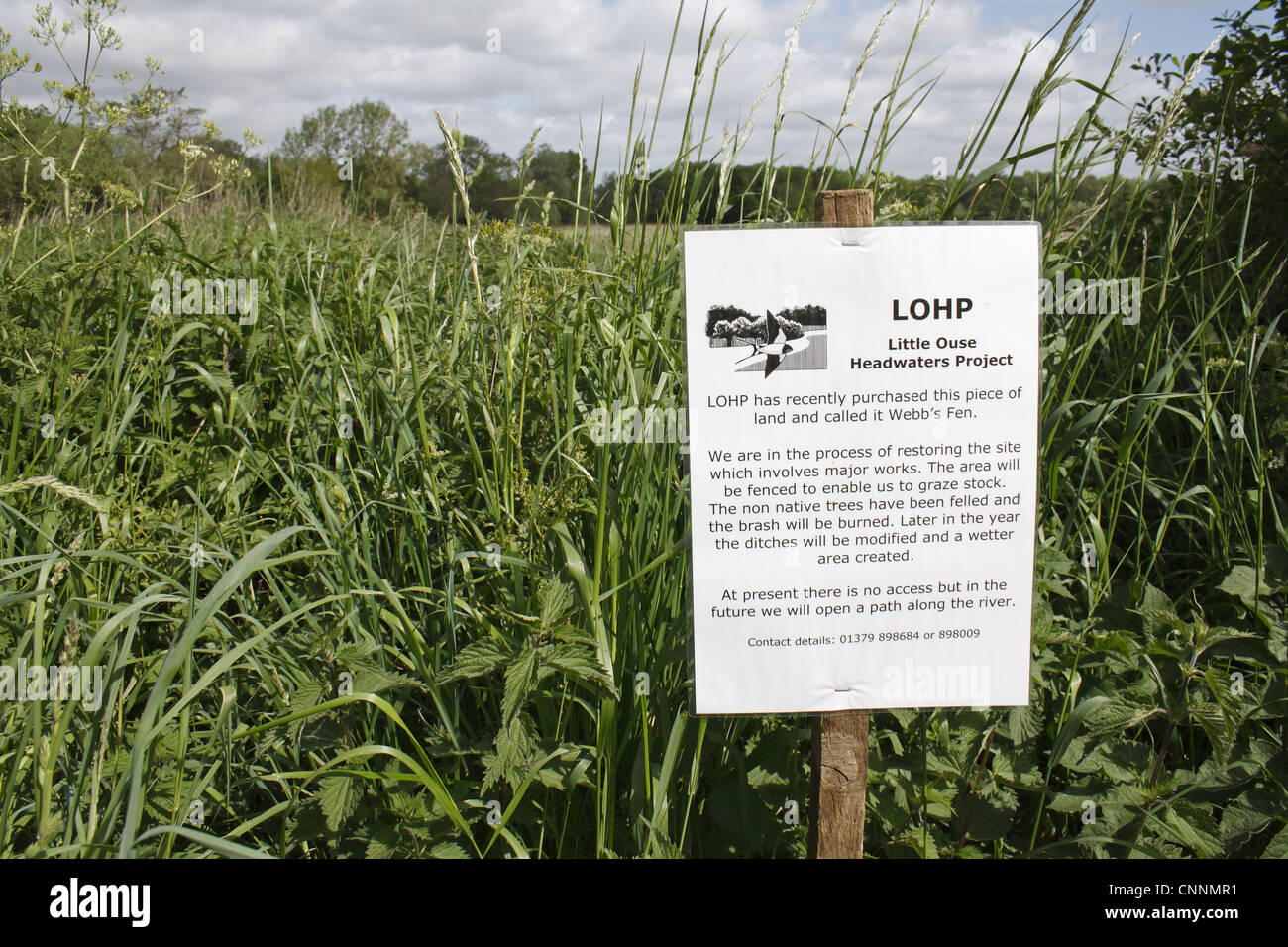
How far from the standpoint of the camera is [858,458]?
5.05 ft

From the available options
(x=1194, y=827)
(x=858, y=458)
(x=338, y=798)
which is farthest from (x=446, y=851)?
(x=1194, y=827)

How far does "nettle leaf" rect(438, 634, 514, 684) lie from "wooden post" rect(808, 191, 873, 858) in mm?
665

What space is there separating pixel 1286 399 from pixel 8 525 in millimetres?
3602

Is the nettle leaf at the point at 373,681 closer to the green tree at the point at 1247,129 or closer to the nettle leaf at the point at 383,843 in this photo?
the nettle leaf at the point at 383,843

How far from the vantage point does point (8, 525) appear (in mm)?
2256

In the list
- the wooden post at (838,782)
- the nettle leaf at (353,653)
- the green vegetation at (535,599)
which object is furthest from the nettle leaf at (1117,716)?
the nettle leaf at (353,653)

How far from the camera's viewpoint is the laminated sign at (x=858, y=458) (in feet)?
5.00

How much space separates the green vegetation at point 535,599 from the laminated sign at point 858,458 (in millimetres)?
247

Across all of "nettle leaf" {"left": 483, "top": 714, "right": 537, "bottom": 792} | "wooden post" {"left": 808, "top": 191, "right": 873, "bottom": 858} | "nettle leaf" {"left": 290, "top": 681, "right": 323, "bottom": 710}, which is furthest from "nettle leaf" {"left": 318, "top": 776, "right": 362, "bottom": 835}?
"wooden post" {"left": 808, "top": 191, "right": 873, "bottom": 858}

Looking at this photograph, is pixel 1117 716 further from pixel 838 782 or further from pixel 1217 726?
pixel 838 782

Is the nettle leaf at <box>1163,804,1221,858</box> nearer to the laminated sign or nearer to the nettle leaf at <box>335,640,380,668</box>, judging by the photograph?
the laminated sign
